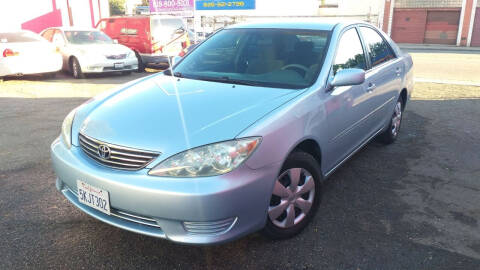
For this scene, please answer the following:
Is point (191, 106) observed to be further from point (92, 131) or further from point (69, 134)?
point (69, 134)

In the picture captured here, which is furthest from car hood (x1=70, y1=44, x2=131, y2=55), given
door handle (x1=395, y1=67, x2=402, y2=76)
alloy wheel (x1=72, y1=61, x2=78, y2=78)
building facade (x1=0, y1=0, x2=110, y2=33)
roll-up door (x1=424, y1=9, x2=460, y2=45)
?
roll-up door (x1=424, y1=9, x2=460, y2=45)

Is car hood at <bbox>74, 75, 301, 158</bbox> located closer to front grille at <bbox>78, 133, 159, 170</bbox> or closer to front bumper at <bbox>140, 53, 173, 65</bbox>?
front grille at <bbox>78, 133, 159, 170</bbox>

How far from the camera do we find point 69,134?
113 inches

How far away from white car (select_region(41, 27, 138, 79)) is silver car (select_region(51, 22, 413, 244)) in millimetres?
7557

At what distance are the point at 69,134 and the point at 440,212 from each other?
120 inches

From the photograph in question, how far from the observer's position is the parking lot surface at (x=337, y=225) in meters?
2.62

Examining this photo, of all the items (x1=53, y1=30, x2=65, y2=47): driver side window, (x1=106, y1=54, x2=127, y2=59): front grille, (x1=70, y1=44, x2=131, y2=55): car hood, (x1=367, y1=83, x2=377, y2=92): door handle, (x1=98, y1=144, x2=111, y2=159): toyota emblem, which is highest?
(x1=367, y1=83, x2=377, y2=92): door handle

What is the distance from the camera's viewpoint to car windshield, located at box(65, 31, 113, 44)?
1123 centimetres

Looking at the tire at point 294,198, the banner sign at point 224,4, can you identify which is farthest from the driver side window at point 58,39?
the banner sign at point 224,4

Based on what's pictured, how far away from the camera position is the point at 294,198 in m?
2.78

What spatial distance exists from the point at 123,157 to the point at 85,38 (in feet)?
33.2

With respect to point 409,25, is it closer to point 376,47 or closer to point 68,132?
point 376,47

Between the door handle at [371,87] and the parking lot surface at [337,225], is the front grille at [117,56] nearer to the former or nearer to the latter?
the parking lot surface at [337,225]

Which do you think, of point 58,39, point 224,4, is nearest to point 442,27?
point 224,4
